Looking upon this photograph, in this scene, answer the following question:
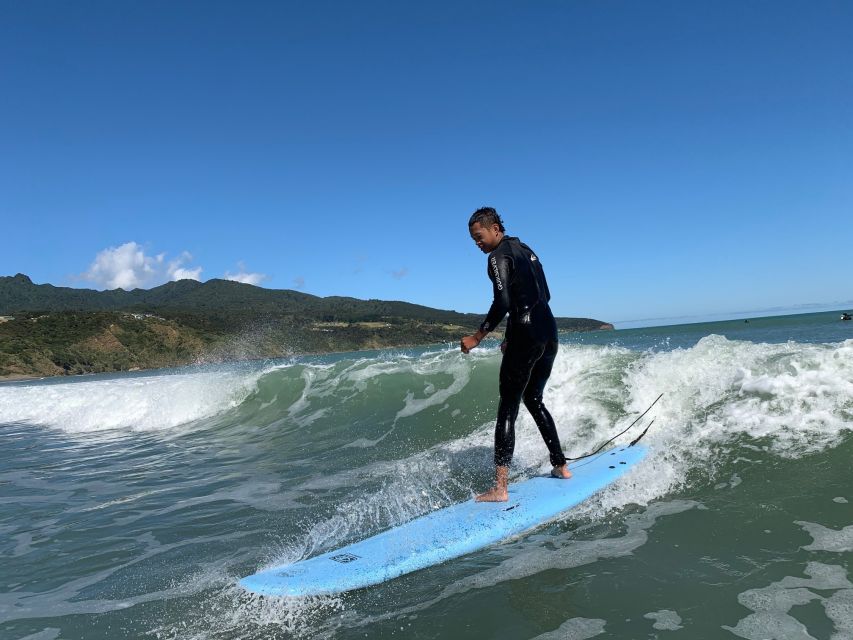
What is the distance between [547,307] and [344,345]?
112 meters

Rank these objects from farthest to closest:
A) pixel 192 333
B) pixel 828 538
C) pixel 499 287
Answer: pixel 192 333
pixel 499 287
pixel 828 538

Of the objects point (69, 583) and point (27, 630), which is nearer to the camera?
point (27, 630)

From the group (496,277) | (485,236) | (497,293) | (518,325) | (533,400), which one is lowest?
(533,400)

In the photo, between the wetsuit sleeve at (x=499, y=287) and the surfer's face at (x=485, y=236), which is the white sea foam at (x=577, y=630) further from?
the surfer's face at (x=485, y=236)

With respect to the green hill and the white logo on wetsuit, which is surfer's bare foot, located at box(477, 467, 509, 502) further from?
the green hill

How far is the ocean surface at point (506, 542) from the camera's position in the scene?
2.74 m

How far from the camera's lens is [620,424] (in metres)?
6.41

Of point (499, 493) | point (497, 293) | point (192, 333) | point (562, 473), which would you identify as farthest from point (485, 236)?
point (192, 333)

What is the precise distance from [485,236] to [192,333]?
10824cm

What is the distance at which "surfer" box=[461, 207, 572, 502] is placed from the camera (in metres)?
4.25

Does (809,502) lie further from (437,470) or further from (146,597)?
(146,597)

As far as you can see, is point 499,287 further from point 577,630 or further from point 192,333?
point 192,333

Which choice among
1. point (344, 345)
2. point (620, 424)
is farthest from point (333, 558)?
point (344, 345)

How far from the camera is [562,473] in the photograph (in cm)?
480
